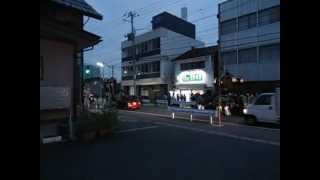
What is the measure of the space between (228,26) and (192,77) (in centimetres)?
846

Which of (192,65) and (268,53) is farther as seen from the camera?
(192,65)

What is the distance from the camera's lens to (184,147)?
10875 mm

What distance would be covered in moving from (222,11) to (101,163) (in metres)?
33.3

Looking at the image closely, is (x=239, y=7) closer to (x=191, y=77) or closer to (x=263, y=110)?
(x=191, y=77)

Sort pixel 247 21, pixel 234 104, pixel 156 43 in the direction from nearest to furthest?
pixel 234 104, pixel 247 21, pixel 156 43

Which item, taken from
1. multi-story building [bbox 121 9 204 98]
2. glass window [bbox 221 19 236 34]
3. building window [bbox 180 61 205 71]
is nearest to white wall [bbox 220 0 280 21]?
glass window [bbox 221 19 236 34]

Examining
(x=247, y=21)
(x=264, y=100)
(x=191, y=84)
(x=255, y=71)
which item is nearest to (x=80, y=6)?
(x=264, y=100)

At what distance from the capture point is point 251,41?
34.9 metres

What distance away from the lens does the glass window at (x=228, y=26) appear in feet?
123

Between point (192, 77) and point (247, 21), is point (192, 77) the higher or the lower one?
the lower one

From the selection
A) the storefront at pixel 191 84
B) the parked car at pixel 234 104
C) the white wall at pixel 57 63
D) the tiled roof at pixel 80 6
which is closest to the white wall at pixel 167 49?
the storefront at pixel 191 84

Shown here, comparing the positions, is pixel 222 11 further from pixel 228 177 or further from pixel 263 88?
pixel 228 177
